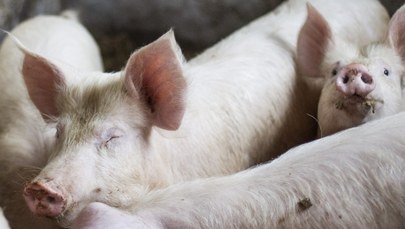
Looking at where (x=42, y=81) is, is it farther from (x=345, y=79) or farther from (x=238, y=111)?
(x=345, y=79)

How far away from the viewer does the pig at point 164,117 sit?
181 cm

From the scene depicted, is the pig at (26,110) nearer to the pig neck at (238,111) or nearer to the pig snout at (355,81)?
the pig neck at (238,111)

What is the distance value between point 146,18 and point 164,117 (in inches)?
57.9

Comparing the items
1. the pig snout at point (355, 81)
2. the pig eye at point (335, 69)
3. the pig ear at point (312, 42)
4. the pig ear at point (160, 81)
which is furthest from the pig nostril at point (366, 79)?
the pig ear at point (160, 81)

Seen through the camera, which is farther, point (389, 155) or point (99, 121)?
point (99, 121)

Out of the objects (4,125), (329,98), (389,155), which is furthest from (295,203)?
(4,125)

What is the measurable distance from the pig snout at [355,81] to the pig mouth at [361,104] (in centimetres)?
2

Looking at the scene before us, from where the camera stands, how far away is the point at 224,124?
2250mm

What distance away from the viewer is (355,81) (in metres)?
2.04

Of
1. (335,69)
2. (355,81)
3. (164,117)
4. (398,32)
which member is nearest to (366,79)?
(355,81)

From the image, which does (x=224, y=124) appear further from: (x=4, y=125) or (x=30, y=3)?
(x=30, y=3)

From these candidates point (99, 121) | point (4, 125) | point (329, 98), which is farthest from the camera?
point (4, 125)

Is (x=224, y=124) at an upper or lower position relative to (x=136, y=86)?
lower

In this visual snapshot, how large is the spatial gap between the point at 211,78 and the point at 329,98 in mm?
371
